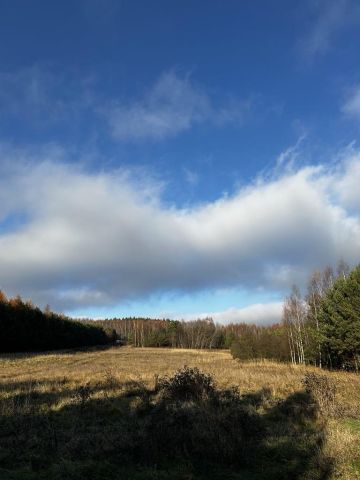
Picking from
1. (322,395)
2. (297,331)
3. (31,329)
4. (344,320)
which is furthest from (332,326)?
(31,329)

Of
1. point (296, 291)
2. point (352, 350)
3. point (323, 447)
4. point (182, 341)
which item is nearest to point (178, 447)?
point (323, 447)

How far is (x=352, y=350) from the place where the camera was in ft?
111

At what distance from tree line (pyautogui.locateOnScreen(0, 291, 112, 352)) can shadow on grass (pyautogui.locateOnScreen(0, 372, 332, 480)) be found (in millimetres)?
59998

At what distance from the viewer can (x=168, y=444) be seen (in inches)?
332

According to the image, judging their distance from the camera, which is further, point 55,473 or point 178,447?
point 178,447

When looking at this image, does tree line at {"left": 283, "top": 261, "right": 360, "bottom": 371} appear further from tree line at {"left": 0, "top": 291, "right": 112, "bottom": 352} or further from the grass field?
tree line at {"left": 0, "top": 291, "right": 112, "bottom": 352}

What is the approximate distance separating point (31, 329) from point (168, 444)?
2843 inches

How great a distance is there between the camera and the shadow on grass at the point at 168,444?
730cm

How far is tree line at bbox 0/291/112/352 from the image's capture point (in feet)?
221

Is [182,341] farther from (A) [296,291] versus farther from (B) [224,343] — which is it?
(A) [296,291]

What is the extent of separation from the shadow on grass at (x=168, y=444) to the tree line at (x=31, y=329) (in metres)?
→ 60.0

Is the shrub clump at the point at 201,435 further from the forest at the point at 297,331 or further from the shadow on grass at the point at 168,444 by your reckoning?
the forest at the point at 297,331

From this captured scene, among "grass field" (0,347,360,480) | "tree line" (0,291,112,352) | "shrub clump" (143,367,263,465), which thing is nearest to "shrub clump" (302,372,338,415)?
"grass field" (0,347,360,480)

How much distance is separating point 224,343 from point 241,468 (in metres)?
132
